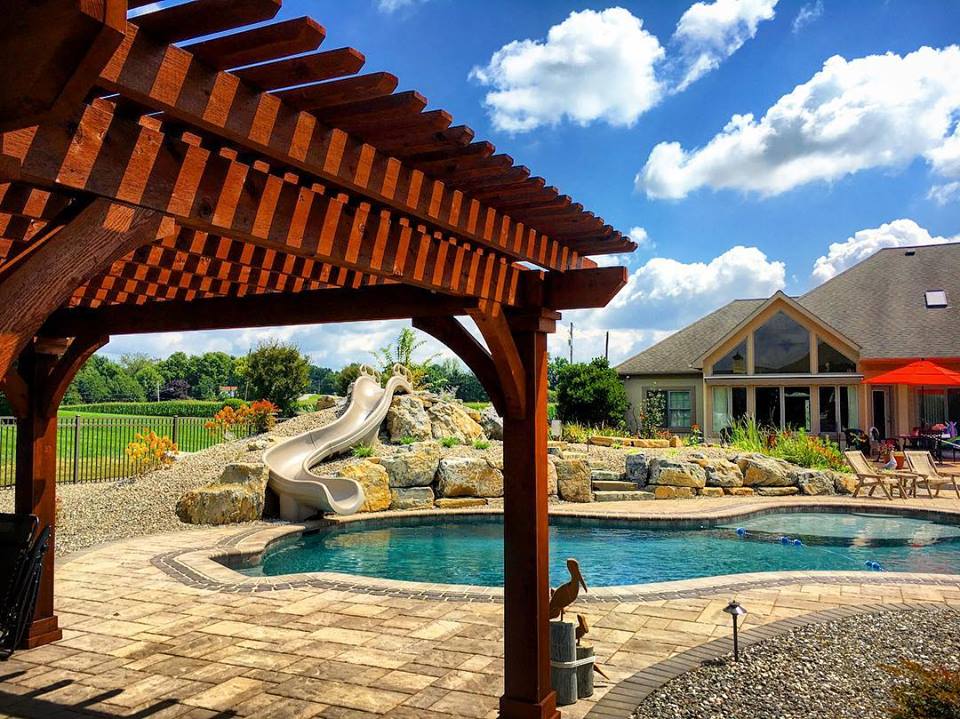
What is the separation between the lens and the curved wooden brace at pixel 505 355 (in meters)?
3.76

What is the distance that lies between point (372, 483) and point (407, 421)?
307 cm

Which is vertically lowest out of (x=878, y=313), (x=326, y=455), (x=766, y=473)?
(x=766, y=473)

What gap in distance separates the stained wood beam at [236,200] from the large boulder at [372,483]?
9389 millimetres

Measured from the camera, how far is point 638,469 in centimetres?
1450

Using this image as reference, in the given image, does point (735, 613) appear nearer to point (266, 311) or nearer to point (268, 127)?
point (266, 311)

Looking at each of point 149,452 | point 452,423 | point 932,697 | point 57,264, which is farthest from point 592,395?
point 57,264

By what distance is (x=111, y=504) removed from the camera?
11500 millimetres

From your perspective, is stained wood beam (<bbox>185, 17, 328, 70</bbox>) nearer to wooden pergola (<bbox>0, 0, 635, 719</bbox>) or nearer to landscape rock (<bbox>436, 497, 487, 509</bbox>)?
wooden pergola (<bbox>0, 0, 635, 719</bbox>)

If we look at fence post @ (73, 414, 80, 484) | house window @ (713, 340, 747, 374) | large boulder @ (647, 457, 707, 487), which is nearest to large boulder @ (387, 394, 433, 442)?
large boulder @ (647, 457, 707, 487)

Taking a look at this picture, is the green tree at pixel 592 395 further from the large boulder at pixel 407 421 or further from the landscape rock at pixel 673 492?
the landscape rock at pixel 673 492

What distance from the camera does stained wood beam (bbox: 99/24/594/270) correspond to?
176cm

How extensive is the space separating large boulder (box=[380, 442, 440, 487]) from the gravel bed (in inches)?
327

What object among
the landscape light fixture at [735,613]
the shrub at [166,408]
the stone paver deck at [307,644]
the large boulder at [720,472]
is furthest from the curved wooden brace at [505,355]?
the shrub at [166,408]

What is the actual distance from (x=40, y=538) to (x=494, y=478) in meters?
9.36
